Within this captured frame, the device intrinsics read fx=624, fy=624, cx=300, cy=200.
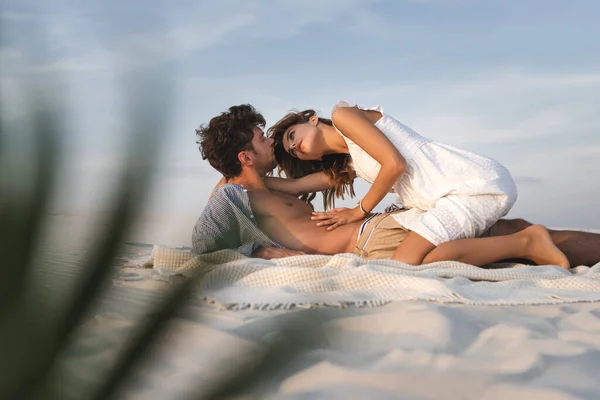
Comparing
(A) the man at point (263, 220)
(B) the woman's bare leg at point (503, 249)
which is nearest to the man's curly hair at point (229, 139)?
(A) the man at point (263, 220)

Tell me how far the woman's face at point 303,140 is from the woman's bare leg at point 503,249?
913mm

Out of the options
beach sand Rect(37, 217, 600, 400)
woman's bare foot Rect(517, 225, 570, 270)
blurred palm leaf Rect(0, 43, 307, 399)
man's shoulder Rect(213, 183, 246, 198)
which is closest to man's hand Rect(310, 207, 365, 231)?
man's shoulder Rect(213, 183, 246, 198)

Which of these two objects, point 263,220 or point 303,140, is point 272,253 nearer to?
point 263,220

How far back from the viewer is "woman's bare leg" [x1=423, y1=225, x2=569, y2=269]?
3096 millimetres

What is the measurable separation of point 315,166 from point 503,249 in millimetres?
1314

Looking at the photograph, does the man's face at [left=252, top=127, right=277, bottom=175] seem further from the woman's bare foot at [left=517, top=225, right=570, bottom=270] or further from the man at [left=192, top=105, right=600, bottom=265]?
the woman's bare foot at [left=517, top=225, right=570, bottom=270]

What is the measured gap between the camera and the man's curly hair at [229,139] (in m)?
3.58

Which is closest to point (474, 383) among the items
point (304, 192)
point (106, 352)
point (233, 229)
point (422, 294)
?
point (422, 294)

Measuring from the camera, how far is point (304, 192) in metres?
3.84

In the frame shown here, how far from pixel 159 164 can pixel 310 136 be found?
10.9ft

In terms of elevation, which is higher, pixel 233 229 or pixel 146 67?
pixel 146 67

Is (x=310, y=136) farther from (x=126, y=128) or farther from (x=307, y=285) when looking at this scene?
(x=126, y=128)

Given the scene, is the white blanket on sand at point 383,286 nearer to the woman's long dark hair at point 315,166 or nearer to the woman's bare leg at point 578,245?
the woman's bare leg at point 578,245

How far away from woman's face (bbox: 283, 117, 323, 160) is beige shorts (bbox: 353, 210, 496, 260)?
1.77ft
